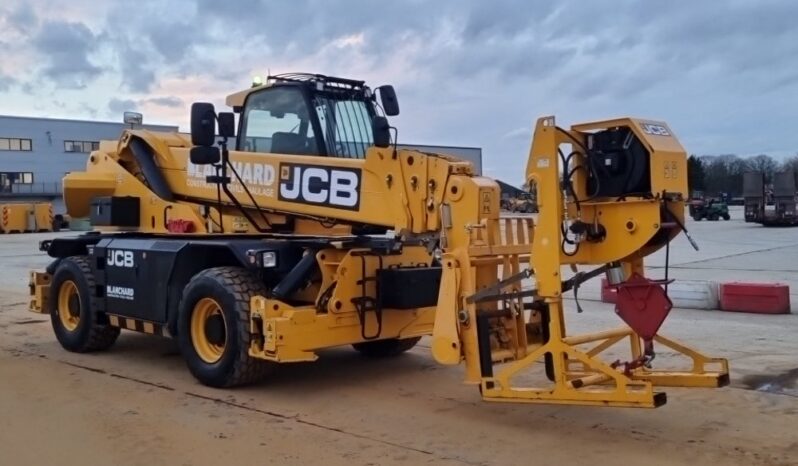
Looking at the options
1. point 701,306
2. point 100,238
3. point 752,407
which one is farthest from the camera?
point 701,306

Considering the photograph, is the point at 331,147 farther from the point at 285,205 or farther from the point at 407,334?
the point at 407,334

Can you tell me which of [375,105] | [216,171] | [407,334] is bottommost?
[407,334]

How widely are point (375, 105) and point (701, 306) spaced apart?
6962mm

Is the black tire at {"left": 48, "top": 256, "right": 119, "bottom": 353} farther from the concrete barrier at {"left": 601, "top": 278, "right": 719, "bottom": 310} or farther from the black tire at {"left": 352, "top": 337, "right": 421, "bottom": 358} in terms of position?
the concrete barrier at {"left": 601, "top": 278, "right": 719, "bottom": 310}

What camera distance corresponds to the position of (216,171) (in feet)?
28.2

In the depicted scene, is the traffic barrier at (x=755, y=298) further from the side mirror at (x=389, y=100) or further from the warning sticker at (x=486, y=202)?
the warning sticker at (x=486, y=202)

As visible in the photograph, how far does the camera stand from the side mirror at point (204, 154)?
803 centimetres

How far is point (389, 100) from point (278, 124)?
1142mm

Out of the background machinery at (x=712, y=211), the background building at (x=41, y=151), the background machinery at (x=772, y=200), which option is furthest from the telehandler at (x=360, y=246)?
the background building at (x=41, y=151)

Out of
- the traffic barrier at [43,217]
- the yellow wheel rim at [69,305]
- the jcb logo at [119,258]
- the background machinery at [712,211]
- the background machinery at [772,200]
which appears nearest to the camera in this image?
the jcb logo at [119,258]

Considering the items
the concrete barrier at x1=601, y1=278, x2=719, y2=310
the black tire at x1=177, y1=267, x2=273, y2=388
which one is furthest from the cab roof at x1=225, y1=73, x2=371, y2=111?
the concrete barrier at x1=601, y1=278, x2=719, y2=310

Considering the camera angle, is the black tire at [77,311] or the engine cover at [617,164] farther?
the black tire at [77,311]

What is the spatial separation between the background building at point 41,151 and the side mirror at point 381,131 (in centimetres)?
Result: 6248

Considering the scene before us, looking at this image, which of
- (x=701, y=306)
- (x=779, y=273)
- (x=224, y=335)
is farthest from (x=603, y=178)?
(x=779, y=273)
